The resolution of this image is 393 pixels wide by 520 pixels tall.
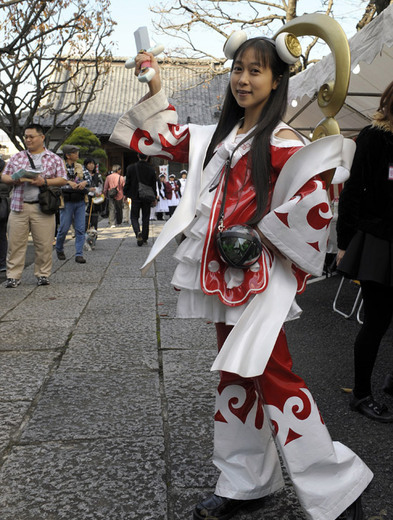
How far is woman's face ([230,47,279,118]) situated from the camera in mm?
1891

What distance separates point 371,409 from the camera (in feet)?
9.49

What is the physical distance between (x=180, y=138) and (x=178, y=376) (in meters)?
1.69

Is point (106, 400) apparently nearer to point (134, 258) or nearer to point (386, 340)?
point (386, 340)

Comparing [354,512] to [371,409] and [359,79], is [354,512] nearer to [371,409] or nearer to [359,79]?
[371,409]

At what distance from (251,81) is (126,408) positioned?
172 centimetres

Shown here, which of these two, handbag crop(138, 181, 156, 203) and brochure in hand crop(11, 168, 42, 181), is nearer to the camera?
brochure in hand crop(11, 168, 42, 181)

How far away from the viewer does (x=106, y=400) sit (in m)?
3.01

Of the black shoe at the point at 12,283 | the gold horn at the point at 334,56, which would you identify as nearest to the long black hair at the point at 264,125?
the gold horn at the point at 334,56

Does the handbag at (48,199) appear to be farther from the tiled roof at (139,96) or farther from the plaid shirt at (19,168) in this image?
the tiled roof at (139,96)

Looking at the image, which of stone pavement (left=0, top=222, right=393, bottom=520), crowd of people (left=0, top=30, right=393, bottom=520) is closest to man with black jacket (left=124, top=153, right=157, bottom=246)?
stone pavement (left=0, top=222, right=393, bottom=520)

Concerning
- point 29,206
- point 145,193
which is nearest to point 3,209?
point 29,206

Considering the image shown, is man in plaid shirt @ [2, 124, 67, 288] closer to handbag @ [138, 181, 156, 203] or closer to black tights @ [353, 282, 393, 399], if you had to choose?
handbag @ [138, 181, 156, 203]

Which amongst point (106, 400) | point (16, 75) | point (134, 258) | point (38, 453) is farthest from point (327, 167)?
point (16, 75)

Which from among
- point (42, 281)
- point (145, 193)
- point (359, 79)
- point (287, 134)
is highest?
point (359, 79)
